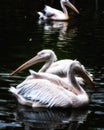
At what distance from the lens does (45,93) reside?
29.8 ft

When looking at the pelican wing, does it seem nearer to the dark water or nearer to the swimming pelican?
the swimming pelican

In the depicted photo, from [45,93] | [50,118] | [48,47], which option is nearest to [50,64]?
[45,93]

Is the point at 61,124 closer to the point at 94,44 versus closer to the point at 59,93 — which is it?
the point at 59,93

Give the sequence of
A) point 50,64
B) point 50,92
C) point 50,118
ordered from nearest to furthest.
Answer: point 50,118
point 50,92
point 50,64

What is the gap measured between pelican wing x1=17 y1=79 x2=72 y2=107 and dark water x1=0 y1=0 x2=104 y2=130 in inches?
5.8

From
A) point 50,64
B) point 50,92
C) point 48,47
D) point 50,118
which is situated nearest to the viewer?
point 50,118

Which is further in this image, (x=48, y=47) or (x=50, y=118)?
(x=48, y=47)

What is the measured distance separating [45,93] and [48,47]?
5.85 meters

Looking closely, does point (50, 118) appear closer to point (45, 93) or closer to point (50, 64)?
point (45, 93)

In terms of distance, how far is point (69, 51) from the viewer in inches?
552

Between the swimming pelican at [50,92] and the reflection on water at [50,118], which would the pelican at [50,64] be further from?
the reflection on water at [50,118]

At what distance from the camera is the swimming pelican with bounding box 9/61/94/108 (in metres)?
8.98

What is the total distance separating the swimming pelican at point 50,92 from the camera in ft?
29.5

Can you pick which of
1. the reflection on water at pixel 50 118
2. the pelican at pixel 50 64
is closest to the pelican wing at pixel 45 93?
the reflection on water at pixel 50 118
